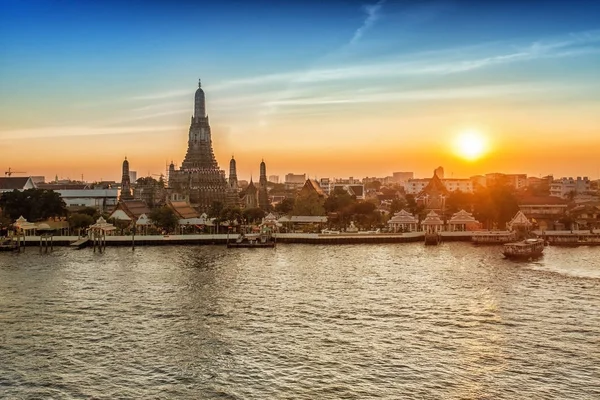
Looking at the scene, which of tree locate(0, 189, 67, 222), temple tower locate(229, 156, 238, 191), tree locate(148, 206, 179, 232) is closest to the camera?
tree locate(148, 206, 179, 232)

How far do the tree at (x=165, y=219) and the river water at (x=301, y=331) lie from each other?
62.7ft

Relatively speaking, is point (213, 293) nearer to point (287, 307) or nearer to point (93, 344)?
point (287, 307)

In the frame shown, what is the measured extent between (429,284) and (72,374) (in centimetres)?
1845

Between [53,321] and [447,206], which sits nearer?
[53,321]

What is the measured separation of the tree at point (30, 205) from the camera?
5769cm

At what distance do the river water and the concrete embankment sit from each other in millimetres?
13531

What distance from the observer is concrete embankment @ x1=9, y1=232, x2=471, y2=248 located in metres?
51.7

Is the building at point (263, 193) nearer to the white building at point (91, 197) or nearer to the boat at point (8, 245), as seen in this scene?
the white building at point (91, 197)

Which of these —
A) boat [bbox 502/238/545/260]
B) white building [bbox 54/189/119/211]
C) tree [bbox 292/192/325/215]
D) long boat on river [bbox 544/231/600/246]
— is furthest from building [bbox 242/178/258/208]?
boat [bbox 502/238/545/260]

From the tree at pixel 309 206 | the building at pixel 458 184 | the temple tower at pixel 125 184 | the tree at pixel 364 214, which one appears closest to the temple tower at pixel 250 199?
the temple tower at pixel 125 184

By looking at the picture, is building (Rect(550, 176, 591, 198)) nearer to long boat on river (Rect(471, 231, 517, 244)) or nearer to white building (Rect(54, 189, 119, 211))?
long boat on river (Rect(471, 231, 517, 244))

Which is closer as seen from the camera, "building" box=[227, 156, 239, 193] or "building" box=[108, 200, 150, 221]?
"building" box=[108, 200, 150, 221]

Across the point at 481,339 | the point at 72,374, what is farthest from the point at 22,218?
the point at 481,339

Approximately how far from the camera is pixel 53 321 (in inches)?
934
